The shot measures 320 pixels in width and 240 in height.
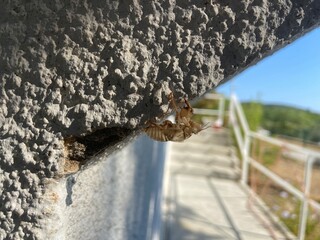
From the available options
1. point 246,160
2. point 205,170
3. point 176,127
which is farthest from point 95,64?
point 205,170

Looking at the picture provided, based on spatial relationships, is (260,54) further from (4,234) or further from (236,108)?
(236,108)

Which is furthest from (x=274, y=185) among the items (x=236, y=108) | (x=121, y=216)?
(x=121, y=216)

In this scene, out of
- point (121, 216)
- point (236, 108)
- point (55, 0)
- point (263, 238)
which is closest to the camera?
point (55, 0)

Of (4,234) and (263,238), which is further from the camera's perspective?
(263,238)

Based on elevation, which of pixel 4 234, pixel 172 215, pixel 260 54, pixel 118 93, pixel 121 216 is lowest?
pixel 172 215

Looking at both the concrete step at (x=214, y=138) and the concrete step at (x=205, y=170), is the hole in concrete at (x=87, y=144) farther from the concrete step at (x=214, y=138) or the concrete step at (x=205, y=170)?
the concrete step at (x=214, y=138)

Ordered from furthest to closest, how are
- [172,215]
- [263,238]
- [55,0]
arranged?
[172,215] < [263,238] < [55,0]

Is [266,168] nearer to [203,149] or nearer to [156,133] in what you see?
[203,149]

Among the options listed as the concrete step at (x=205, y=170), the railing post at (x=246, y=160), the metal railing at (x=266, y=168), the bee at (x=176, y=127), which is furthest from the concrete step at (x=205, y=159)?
the bee at (x=176, y=127)
